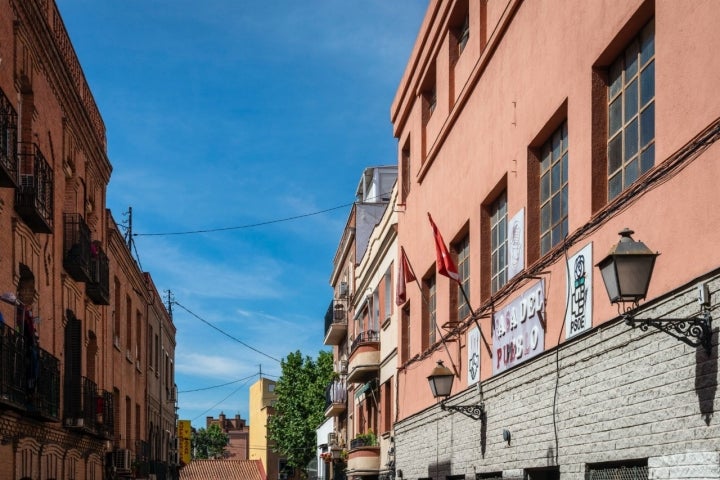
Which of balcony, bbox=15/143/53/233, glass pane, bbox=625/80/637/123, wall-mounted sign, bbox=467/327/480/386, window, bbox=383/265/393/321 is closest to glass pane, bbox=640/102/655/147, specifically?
glass pane, bbox=625/80/637/123

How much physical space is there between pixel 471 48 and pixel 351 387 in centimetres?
2099

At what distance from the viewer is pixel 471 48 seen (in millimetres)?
16328

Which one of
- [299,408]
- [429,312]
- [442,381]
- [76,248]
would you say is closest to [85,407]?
[76,248]

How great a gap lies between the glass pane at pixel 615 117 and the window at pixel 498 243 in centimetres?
404

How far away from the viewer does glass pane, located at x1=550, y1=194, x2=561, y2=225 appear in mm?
12209

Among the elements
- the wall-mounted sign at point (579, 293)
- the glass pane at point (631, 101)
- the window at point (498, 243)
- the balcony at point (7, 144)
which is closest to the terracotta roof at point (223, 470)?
the window at point (498, 243)

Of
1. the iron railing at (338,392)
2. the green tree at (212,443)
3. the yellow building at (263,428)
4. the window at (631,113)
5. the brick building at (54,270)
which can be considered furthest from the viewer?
the green tree at (212,443)

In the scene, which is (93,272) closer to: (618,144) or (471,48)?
(471,48)

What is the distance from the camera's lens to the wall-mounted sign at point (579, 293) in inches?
414

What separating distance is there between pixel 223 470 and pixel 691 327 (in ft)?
240

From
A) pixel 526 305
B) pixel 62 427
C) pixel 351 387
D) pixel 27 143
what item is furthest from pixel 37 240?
pixel 351 387

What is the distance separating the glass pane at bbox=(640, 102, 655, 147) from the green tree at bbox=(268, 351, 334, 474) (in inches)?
2051

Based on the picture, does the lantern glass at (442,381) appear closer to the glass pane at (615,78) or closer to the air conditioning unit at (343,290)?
the glass pane at (615,78)

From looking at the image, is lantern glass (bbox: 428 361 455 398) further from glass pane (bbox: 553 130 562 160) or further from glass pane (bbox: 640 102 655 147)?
glass pane (bbox: 640 102 655 147)
